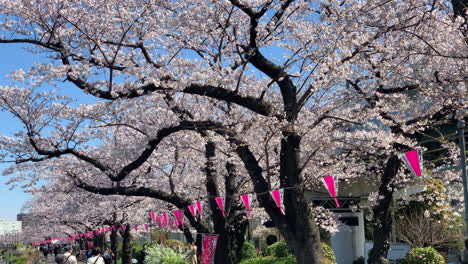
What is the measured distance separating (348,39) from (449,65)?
10.5 ft

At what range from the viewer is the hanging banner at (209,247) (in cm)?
1367

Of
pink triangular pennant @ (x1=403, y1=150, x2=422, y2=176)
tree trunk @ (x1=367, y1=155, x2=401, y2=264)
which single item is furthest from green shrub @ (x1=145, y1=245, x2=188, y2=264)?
pink triangular pennant @ (x1=403, y1=150, x2=422, y2=176)

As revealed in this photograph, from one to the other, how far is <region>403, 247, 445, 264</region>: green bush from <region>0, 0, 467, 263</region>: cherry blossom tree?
1870 mm

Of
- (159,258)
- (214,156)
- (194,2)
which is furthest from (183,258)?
(194,2)

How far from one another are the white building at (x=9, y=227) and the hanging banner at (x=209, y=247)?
7987 centimetres

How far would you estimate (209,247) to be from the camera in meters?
13.7

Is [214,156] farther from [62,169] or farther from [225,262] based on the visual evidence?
[62,169]

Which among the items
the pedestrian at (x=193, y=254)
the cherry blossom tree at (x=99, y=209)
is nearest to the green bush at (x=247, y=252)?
the cherry blossom tree at (x=99, y=209)

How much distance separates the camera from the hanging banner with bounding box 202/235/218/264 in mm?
13672

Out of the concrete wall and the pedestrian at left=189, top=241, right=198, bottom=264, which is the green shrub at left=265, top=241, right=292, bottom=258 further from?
the concrete wall

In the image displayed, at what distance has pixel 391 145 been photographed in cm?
1295

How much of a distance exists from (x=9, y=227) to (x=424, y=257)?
284ft

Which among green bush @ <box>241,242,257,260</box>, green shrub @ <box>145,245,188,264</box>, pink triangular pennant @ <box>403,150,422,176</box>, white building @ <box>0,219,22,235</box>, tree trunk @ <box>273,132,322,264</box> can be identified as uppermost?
A: white building @ <box>0,219,22,235</box>

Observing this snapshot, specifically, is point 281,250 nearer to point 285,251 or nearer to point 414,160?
point 285,251
